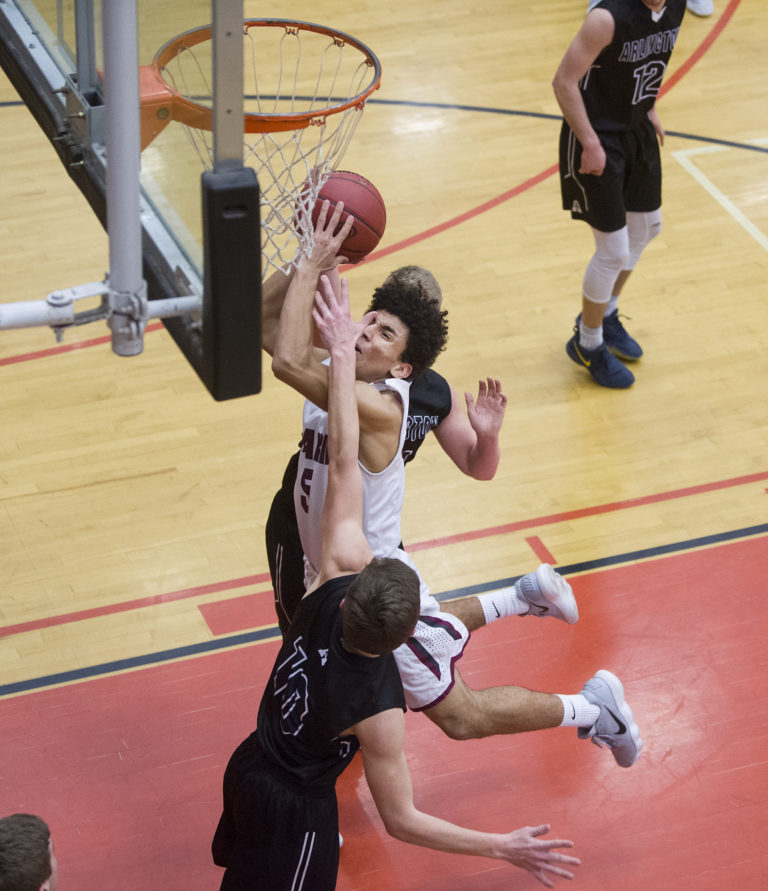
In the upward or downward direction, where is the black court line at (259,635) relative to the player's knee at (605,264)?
downward

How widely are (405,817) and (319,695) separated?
1.25 feet

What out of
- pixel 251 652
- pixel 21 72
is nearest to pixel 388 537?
pixel 251 652

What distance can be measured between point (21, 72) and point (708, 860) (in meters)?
3.18

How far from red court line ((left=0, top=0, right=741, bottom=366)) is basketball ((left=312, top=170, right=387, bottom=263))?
24.8 inches

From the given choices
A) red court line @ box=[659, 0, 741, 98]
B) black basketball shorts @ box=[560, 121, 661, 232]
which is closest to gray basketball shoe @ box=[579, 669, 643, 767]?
black basketball shorts @ box=[560, 121, 661, 232]

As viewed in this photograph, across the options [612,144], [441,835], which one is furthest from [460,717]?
[612,144]

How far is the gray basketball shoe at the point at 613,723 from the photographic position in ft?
13.3

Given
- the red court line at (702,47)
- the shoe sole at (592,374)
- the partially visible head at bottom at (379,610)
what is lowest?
the shoe sole at (592,374)

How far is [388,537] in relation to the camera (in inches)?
150

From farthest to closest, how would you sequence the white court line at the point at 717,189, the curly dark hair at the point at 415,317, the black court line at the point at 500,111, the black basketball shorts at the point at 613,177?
the black court line at the point at 500,111
the white court line at the point at 717,189
the black basketball shorts at the point at 613,177
the curly dark hair at the point at 415,317

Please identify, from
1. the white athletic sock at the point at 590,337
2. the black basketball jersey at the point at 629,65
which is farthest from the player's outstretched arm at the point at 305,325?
the white athletic sock at the point at 590,337

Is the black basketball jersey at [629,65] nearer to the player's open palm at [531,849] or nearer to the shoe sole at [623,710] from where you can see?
the shoe sole at [623,710]

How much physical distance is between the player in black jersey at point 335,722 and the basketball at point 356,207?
1.17 feet

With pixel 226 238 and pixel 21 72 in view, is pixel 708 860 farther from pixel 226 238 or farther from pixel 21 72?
pixel 21 72
